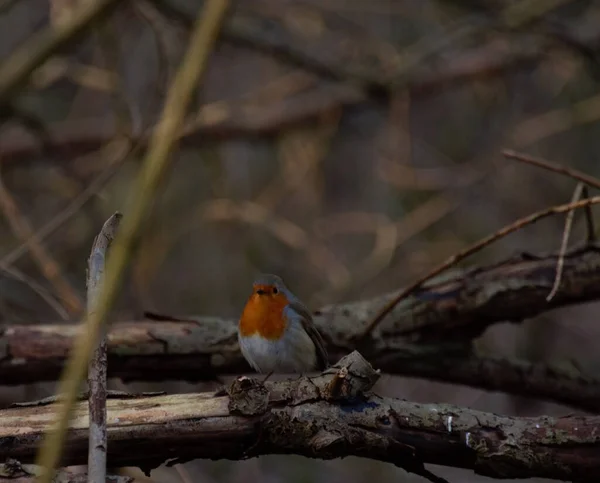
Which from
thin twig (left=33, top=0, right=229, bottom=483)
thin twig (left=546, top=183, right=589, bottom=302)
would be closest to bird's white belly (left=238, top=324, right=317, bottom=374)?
thin twig (left=546, top=183, right=589, bottom=302)

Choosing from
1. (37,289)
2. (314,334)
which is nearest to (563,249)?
(314,334)

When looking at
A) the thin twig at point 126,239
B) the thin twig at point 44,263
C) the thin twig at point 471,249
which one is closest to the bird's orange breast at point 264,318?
the thin twig at point 471,249

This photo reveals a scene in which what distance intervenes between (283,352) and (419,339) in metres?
0.57

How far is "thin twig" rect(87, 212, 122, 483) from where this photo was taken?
156 cm

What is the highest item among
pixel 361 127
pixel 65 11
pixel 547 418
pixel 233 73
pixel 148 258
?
pixel 233 73

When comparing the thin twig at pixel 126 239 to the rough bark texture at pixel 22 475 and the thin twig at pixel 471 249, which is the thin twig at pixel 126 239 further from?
the thin twig at pixel 471 249

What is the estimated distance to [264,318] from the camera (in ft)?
10.9

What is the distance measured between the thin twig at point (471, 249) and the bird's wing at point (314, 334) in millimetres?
163

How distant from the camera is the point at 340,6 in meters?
6.39

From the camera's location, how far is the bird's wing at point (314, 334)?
3.34 meters

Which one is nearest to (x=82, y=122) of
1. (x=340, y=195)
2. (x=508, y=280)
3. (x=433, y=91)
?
(x=433, y=91)

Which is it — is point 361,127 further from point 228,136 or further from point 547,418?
point 547,418

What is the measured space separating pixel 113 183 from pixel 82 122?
1.72 feet

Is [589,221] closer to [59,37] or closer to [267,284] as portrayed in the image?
[267,284]
